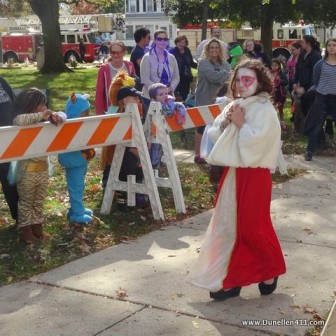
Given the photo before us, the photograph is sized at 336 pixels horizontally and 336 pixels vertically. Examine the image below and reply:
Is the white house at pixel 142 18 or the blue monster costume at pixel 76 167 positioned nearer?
the blue monster costume at pixel 76 167

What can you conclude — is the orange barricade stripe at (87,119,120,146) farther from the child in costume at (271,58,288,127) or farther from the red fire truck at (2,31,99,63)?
the red fire truck at (2,31,99,63)

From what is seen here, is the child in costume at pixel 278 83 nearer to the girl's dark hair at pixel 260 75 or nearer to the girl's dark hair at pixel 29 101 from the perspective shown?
the girl's dark hair at pixel 29 101

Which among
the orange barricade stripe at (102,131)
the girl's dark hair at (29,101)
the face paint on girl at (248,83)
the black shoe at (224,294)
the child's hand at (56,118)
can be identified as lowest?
the black shoe at (224,294)

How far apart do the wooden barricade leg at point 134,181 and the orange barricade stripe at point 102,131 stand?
0.96ft

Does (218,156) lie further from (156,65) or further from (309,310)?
(156,65)

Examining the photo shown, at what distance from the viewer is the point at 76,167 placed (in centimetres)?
715

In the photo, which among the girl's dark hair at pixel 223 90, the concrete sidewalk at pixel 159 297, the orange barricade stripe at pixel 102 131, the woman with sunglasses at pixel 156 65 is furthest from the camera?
the woman with sunglasses at pixel 156 65

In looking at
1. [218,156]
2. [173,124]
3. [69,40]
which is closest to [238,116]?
[218,156]

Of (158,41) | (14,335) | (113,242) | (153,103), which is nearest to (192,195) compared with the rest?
(153,103)

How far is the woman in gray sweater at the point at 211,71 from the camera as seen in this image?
9945 mm

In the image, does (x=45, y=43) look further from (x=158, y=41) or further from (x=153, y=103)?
(x=153, y=103)

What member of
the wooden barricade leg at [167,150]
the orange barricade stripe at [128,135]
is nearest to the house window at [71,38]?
the wooden barricade leg at [167,150]

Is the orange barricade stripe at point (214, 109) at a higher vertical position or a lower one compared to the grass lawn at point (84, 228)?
higher

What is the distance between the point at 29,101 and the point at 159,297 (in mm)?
2234
